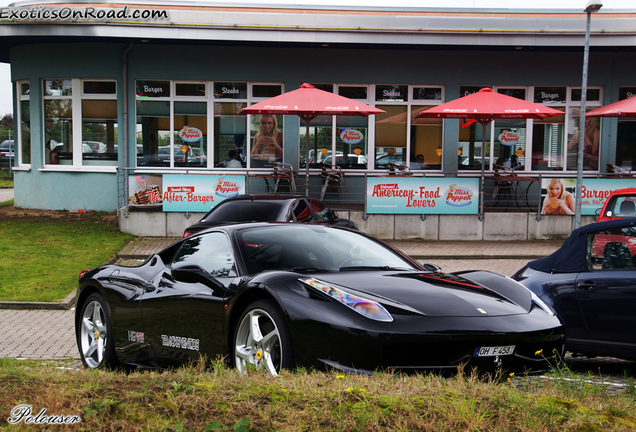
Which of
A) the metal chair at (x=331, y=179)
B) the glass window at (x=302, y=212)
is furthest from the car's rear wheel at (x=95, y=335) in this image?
the metal chair at (x=331, y=179)

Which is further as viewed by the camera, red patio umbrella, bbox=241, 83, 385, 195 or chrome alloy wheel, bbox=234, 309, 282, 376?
red patio umbrella, bbox=241, 83, 385, 195

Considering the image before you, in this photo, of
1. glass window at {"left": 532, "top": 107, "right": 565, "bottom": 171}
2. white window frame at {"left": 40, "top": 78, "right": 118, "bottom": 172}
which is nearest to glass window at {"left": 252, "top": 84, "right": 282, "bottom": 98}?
white window frame at {"left": 40, "top": 78, "right": 118, "bottom": 172}

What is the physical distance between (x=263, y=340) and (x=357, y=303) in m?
0.67

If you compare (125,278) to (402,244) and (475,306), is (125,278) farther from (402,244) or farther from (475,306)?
(402,244)

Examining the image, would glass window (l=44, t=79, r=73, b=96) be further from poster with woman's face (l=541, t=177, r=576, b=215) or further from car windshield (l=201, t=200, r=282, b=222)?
poster with woman's face (l=541, t=177, r=576, b=215)

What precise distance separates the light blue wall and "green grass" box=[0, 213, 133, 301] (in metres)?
1.74

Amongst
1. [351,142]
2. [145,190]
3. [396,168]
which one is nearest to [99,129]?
[145,190]

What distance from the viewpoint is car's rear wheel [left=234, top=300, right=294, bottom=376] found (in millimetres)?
4051

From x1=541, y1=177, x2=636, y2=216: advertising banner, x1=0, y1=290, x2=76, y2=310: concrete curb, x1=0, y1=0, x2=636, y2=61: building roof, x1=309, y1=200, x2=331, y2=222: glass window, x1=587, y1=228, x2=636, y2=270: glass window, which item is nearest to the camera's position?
x1=587, y1=228, x2=636, y2=270: glass window

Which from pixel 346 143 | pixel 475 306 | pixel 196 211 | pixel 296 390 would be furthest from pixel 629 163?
pixel 296 390

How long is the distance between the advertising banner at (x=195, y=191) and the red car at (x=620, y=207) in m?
8.24

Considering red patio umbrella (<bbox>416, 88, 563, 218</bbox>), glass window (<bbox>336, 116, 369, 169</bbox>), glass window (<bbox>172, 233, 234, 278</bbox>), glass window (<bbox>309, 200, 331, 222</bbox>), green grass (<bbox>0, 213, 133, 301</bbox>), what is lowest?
green grass (<bbox>0, 213, 133, 301</bbox>)

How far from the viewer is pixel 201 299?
4762mm

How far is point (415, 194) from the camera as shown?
53.2 feet
